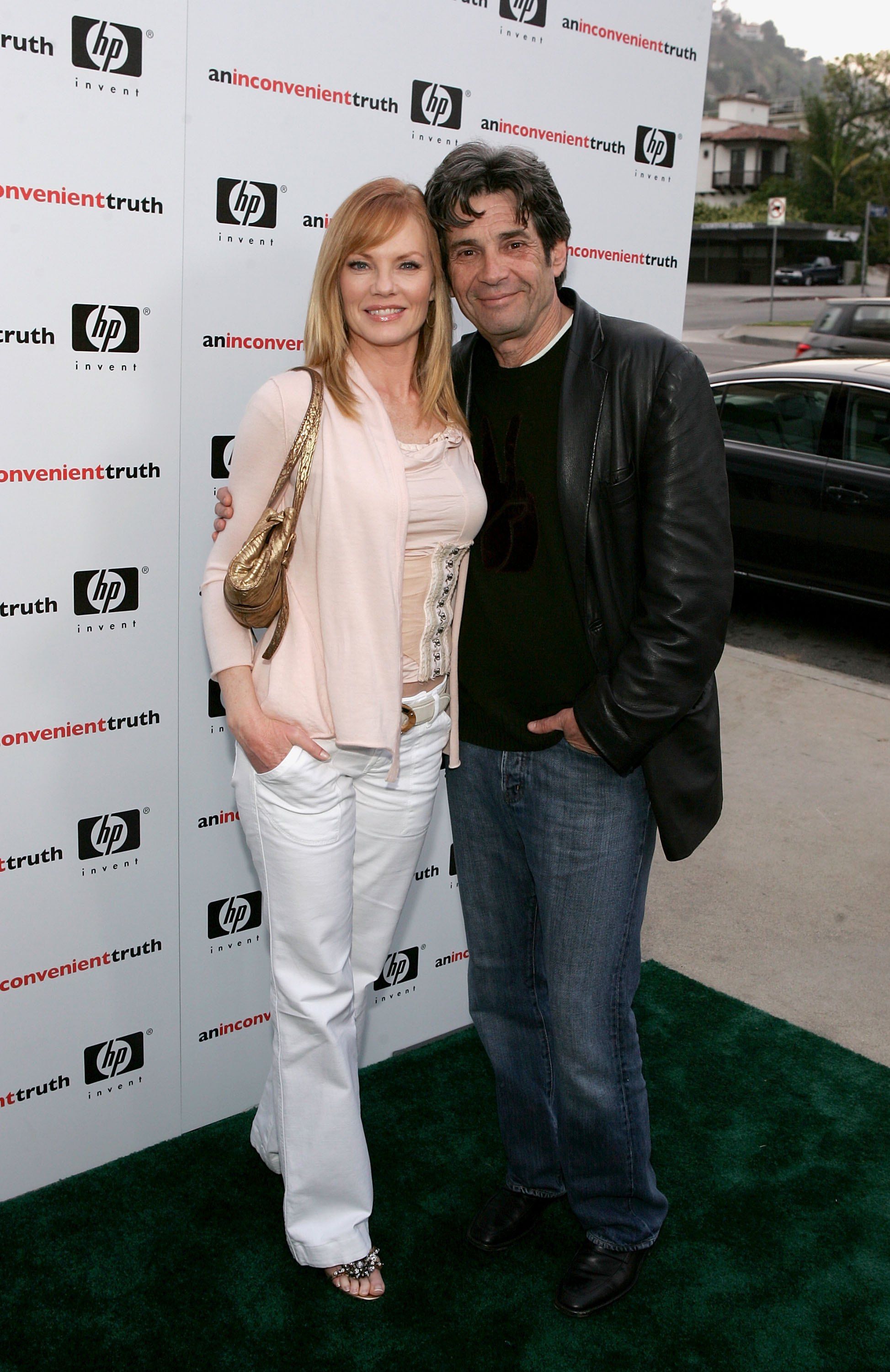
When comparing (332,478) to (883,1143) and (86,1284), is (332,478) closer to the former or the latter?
(86,1284)

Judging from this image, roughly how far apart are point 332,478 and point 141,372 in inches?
27.7

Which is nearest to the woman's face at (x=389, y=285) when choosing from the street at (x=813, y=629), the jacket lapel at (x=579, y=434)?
the jacket lapel at (x=579, y=434)

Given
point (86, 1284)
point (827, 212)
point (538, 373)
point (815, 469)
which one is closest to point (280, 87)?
point (538, 373)

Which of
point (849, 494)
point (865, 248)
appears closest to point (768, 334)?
point (865, 248)

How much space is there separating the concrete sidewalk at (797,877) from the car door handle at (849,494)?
125 centimetres

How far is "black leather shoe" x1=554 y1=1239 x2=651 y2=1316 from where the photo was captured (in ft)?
8.68

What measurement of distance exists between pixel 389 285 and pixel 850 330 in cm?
1363

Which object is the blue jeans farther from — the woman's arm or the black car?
the black car

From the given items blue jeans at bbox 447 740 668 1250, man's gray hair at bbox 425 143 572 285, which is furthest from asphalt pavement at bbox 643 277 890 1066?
man's gray hair at bbox 425 143 572 285

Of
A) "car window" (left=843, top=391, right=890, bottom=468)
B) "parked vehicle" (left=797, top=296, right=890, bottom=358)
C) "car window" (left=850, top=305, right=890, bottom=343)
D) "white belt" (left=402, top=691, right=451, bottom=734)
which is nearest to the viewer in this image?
"white belt" (left=402, top=691, right=451, bottom=734)

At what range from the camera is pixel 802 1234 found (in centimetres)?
292

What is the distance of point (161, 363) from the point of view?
2.72 metres

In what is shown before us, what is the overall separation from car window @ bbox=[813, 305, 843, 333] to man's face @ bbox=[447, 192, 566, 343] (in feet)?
43.7

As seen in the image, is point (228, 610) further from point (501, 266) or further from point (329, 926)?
point (501, 266)
